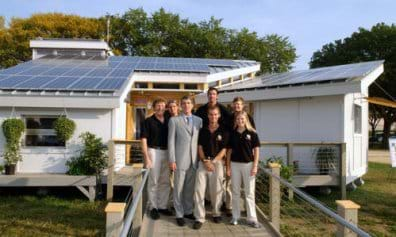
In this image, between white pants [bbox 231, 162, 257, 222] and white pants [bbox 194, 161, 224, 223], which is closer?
white pants [bbox 231, 162, 257, 222]

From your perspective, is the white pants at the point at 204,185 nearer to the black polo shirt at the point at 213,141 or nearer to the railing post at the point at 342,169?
the black polo shirt at the point at 213,141

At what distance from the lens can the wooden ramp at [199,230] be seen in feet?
19.5

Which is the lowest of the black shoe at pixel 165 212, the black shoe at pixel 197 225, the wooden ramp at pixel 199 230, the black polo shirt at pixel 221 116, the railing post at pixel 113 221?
the wooden ramp at pixel 199 230

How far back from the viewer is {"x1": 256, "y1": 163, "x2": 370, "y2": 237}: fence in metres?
4.77

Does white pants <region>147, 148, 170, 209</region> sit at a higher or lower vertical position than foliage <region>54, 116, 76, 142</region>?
lower

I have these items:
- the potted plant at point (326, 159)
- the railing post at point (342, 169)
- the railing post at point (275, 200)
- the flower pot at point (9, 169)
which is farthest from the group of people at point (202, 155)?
the flower pot at point (9, 169)

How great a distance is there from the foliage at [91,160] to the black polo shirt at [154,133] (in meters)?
4.64

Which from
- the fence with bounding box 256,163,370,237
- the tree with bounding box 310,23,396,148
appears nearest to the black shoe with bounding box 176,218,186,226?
the fence with bounding box 256,163,370,237

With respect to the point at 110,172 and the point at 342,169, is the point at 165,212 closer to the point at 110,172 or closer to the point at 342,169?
the point at 110,172

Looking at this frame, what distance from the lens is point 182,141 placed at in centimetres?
618

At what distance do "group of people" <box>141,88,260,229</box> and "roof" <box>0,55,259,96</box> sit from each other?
526 cm

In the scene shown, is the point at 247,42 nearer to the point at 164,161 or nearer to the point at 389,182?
the point at 389,182

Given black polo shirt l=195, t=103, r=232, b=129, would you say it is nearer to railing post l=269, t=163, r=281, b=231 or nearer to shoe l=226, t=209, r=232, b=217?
railing post l=269, t=163, r=281, b=231

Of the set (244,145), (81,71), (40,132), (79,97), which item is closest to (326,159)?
(244,145)
